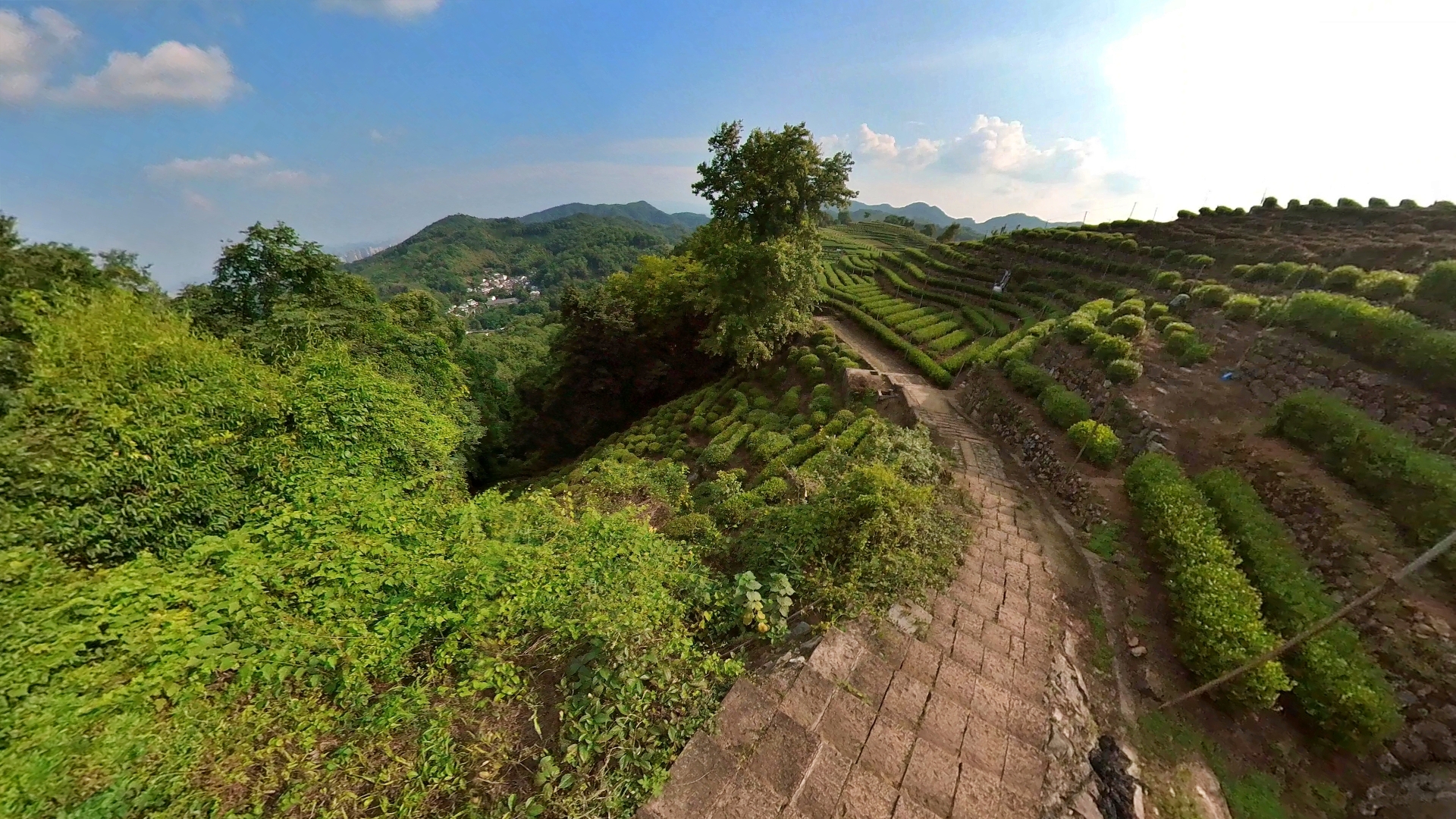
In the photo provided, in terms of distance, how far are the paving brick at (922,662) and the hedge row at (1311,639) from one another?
14.4 feet

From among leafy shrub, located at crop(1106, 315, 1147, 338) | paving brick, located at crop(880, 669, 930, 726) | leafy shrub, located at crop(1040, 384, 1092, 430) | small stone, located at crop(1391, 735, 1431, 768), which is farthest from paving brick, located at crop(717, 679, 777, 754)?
leafy shrub, located at crop(1106, 315, 1147, 338)

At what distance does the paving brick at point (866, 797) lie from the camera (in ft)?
12.9

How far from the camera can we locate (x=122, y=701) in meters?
3.66

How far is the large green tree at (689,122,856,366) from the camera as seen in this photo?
1900 cm

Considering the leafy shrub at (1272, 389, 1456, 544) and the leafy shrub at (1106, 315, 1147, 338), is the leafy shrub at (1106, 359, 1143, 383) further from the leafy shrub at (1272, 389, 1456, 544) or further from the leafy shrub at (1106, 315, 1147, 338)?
the leafy shrub at (1272, 389, 1456, 544)

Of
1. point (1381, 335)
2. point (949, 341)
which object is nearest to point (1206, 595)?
point (1381, 335)

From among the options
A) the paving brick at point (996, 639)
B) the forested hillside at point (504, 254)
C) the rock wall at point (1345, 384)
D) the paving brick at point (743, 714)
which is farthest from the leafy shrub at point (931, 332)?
the forested hillside at point (504, 254)

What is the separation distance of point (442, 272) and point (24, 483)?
154 meters

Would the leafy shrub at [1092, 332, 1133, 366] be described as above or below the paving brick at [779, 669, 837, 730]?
above

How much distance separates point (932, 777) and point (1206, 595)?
535 cm

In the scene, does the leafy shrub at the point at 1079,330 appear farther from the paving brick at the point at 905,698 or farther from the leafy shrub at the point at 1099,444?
the paving brick at the point at 905,698

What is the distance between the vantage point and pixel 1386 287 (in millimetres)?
12047

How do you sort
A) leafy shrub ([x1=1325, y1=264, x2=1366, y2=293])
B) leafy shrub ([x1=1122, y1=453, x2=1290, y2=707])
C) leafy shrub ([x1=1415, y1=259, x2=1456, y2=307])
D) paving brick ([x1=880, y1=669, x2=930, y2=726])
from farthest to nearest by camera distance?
leafy shrub ([x1=1325, y1=264, x2=1366, y2=293]) → leafy shrub ([x1=1415, y1=259, x2=1456, y2=307]) → leafy shrub ([x1=1122, y1=453, x2=1290, y2=707]) → paving brick ([x1=880, y1=669, x2=930, y2=726])

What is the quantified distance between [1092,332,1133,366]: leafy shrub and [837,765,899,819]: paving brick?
45.4 feet
